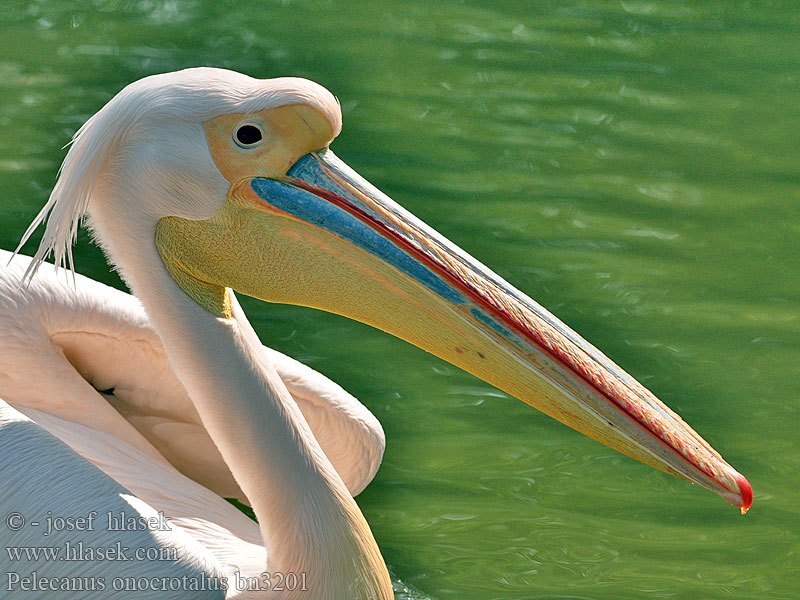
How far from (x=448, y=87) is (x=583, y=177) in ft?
3.06

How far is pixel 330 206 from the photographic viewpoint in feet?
6.72

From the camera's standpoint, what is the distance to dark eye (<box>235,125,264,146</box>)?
201cm

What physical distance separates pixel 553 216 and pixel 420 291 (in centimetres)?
237

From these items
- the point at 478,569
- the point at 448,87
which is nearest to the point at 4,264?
the point at 478,569

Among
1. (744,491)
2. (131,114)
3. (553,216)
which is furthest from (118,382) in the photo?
(553,216)

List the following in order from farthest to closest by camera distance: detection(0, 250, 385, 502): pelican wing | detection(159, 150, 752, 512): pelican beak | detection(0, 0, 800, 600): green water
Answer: detection(0, 0, 800, 600): green water, detection(0, 250, 385, 502): pelican wing, detection(159, 150, 752, 512): pelican beak

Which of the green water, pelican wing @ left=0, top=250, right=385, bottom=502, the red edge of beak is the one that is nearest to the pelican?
the red edge of beak

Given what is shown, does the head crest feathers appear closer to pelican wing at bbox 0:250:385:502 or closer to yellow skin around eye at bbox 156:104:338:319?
yellow skin around eye at bbox 156:104:338:319

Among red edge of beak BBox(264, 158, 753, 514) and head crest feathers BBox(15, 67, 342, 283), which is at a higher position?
head crest feathers BBox(15, 67, 342, 283)

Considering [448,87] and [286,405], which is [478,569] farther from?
[448,87]

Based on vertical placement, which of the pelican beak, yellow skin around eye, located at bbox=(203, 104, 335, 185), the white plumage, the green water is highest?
yellow skin around eye, located at bbox=(203, 104, 335, 185)

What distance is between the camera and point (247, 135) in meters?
2.02

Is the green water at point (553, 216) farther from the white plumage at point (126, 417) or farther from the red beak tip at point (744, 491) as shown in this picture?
the red beak tip at point (744, 491)

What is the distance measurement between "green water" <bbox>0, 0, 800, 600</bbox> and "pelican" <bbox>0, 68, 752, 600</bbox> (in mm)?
768
